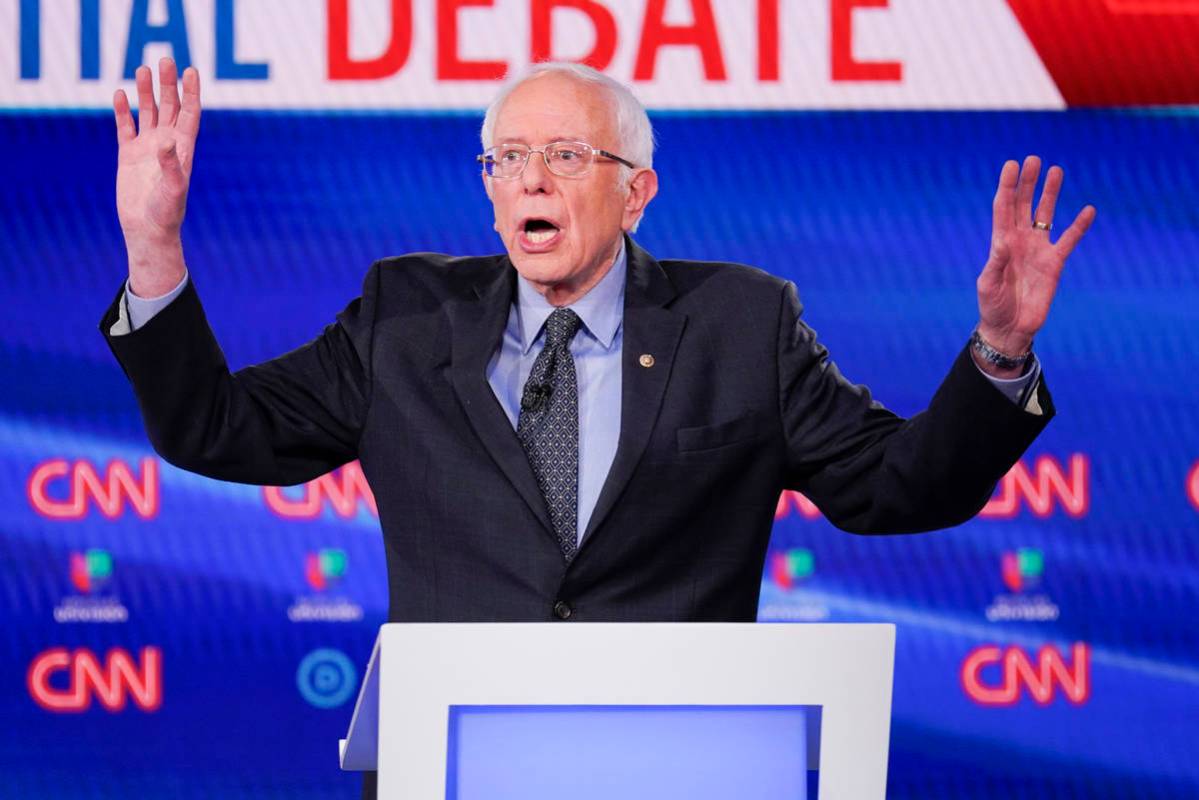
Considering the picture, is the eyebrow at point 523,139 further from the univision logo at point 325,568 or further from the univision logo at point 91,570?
the univision logo at point 91,570

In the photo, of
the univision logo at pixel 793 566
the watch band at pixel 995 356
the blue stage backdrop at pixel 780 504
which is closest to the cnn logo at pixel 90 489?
the blue stage backdrop at pixel 780 504

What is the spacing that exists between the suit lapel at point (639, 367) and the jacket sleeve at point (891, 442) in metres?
0.15

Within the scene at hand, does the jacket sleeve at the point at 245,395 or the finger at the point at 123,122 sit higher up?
the finger at the point at 123,122

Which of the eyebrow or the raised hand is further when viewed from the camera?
the eyebrow

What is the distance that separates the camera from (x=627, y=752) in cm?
123

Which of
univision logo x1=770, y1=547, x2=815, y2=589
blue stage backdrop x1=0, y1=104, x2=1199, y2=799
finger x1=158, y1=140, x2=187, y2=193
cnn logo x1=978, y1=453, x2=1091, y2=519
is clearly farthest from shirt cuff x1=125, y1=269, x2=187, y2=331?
cnn logo x1=978, y1=453, x2=1091, y2=519

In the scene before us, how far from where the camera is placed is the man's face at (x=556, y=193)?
202 centimetres

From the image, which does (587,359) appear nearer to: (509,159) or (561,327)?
(561,327)

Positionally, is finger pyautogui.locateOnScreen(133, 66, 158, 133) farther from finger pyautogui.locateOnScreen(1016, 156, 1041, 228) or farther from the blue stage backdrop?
the blue stage backdrop

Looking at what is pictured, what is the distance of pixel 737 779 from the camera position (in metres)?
1.23

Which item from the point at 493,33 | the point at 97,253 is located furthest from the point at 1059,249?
the point at 97,253

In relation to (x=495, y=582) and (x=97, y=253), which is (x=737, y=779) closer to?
(x=495, y=582)

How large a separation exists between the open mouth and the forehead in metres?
0.10

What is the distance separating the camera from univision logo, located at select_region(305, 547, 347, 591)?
3412 mm
